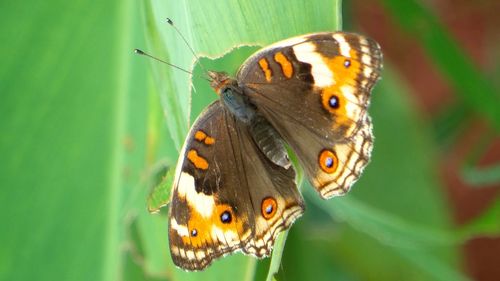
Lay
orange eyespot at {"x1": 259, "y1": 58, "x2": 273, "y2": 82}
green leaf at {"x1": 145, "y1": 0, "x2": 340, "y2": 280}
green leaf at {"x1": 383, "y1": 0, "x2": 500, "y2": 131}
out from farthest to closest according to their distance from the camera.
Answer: green leaf at {"x1": 383, "y1": 0, "x2": 500, "y2": 131} < orange eyespot at {"x1": 259, "y1": 58, "x2": 273, "y2": 82} < green leaf at {"x1": 145, "y1": 0, "x2": 340, "y2": 280}

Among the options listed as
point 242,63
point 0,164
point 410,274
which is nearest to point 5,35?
point 0,164

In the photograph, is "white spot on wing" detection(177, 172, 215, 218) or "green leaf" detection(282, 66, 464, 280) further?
"green leaf" detection(282, 66, 464, 280)

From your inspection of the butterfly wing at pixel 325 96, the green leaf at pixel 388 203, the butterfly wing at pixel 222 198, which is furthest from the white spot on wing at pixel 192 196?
the green leaf at pixel 388 203

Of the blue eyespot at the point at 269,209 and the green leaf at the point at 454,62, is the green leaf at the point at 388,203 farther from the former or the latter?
the blue eyespot at the point at 269,209

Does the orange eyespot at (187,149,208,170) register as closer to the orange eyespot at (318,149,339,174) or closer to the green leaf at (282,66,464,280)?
the orange eyespot at (318,149,339,174)

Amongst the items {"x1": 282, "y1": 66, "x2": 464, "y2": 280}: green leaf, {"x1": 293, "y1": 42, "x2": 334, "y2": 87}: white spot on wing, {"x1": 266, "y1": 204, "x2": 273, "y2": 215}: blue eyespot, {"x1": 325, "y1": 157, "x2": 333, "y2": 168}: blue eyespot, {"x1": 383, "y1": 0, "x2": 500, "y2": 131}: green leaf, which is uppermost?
{"x1": 293, "y1": 42, "x2": 334, "y2": 87}: white spot on wing

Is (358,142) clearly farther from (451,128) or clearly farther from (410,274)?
(451,128)

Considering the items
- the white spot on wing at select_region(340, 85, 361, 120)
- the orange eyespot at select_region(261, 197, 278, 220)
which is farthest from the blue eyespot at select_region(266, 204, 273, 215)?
the white spot on wing at select_region(340, 85, 361, 120)

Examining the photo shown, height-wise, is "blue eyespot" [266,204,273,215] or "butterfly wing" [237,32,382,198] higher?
"butterfly wing" [237,32,382,198]

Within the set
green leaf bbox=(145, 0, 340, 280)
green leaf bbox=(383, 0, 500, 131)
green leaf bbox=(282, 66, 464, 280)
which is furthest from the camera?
green leaf bbox=(282, 66, 464, 280)
